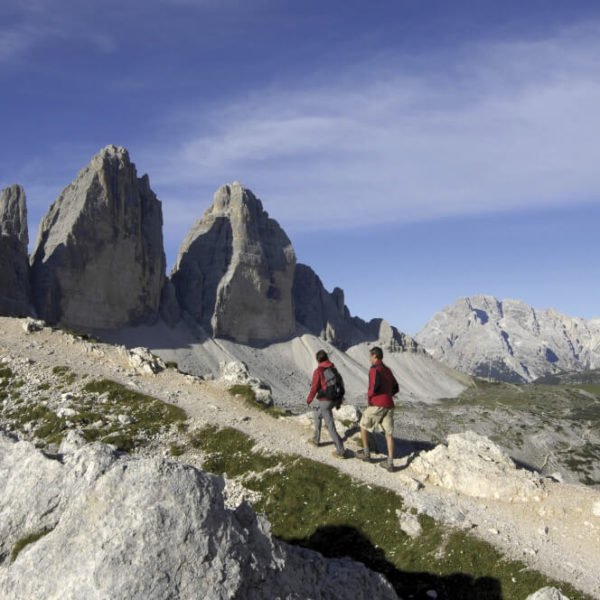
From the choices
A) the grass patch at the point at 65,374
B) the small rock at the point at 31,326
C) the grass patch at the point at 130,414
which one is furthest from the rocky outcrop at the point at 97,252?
the grass patch at the point at 130,414

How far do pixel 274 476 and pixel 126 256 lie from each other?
175479 millimetres

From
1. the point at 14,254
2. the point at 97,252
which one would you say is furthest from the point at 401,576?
the point at 97,252

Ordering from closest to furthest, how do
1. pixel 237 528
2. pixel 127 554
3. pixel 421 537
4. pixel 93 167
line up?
1. pixel 127 554
2. pixel 237 528
3. pixel 421 537
4. pixel 93 167

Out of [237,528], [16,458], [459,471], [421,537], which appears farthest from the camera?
[459,471]

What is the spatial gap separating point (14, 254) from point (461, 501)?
16321cm

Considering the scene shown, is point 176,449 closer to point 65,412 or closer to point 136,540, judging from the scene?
point 65,412

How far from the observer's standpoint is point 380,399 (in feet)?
75.0

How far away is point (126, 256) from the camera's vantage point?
188500 mm

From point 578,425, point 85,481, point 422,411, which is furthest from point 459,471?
point 578,425

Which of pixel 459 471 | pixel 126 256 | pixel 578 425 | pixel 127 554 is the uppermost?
pixel 126 256

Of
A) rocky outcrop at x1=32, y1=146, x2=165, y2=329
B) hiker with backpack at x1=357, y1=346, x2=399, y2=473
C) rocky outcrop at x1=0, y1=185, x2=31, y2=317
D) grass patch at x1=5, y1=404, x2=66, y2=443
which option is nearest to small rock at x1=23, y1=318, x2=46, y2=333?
grass patch at x1=5, y1=404, x2=66, y2=443

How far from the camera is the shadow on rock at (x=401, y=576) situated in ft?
54.5

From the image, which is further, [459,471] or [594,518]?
[459,471]

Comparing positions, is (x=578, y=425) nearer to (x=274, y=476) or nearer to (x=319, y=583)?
(x=274, y=476)
